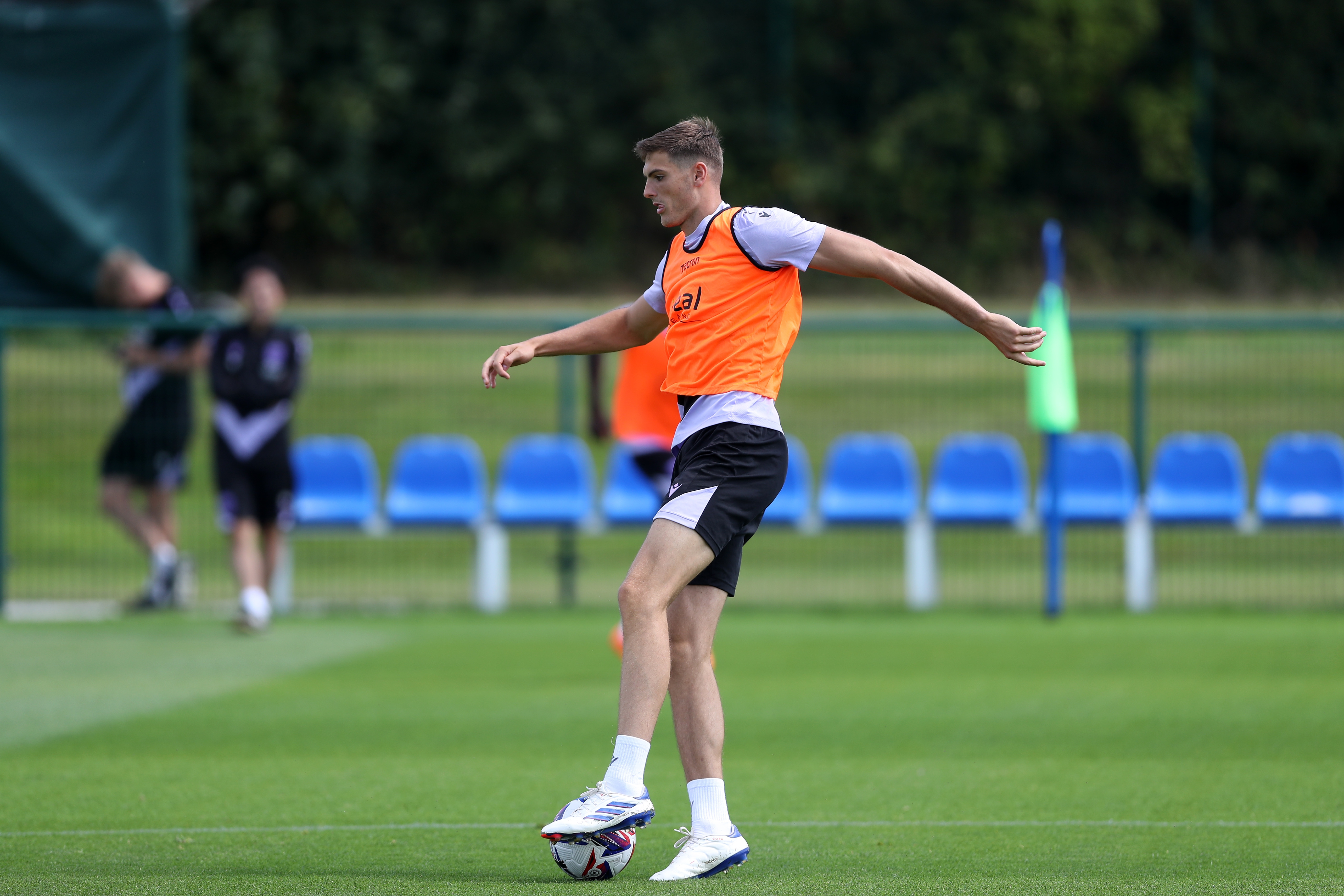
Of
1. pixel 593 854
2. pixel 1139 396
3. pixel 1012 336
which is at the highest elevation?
pixel 1139 396

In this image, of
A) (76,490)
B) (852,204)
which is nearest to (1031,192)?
(852,204)

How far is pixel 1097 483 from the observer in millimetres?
12992

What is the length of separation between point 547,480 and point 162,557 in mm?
2856

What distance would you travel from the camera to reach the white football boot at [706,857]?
16.3 ft

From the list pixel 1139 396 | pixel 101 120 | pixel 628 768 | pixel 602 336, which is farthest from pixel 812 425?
pixel 628 768

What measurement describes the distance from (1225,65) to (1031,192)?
13.6 ft

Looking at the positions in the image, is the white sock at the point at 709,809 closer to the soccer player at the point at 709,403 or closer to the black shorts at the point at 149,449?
the soccer player at the point at 709,403

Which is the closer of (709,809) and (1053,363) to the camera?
(709,809)

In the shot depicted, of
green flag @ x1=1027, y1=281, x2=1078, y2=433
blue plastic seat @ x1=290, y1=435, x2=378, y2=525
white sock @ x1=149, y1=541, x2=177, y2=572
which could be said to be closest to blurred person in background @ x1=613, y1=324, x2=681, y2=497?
green flag @ x1=1027, y1=281, x2=1078, y2=433

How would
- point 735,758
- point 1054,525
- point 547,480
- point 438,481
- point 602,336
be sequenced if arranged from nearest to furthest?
point 602,336 < point 735,758 < point 1054,525 < point 547,480 < point 438,481

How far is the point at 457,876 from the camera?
4988 millimetres

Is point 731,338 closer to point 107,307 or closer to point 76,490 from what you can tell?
point 76,490

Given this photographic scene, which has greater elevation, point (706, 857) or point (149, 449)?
point (149, 449)

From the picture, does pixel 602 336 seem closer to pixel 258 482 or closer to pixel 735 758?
pixel 735 758
